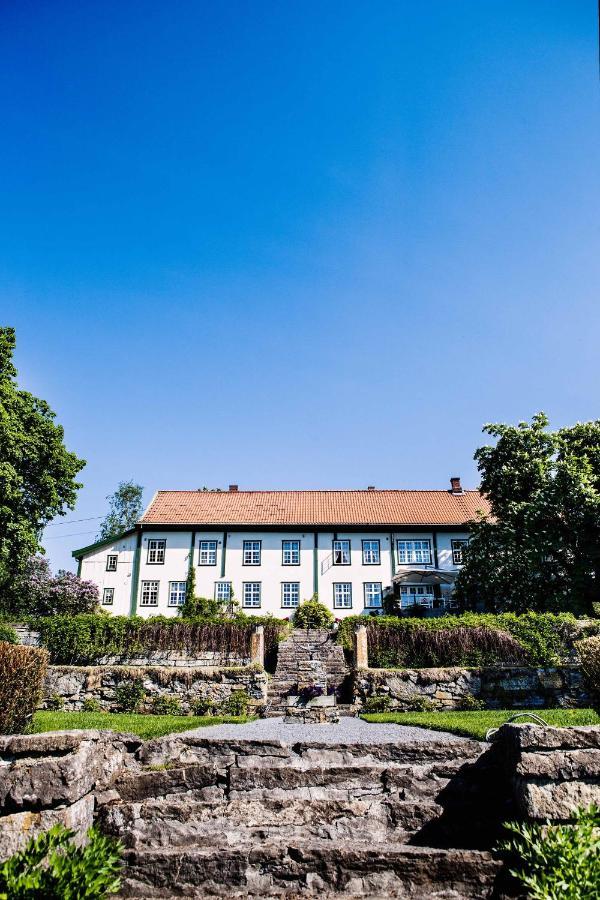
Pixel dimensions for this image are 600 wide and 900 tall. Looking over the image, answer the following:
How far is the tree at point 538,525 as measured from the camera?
24.9 metres

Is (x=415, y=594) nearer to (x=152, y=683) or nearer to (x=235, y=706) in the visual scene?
(x=235, y=706)

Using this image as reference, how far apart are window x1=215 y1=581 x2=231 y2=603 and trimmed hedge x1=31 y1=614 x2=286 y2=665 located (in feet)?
48.9

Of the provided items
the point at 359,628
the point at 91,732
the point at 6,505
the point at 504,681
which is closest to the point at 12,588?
the point at 6,505

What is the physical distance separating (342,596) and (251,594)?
573cm

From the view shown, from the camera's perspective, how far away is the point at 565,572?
→ 2611cm

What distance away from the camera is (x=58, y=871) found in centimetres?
341

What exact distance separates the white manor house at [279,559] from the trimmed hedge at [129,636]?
49.5 ft

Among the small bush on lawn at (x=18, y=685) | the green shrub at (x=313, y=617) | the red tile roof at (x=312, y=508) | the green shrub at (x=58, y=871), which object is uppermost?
the red tile roof at (x=312, y=508)

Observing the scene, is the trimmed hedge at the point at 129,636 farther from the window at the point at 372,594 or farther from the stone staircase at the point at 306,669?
the window at the point at 372,594

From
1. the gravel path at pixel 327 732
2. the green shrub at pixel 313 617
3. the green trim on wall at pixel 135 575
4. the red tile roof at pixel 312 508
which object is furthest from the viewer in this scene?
the red tile roof at pixel 312 508

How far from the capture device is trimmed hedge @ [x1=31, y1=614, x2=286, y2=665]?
19.2 metres

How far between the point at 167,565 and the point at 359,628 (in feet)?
63.5

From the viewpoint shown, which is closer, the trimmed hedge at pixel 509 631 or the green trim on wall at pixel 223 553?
the trimmed hedge at pixel 509 631

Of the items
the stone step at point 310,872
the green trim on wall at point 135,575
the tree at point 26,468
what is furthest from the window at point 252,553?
the stone step at point 310,872
